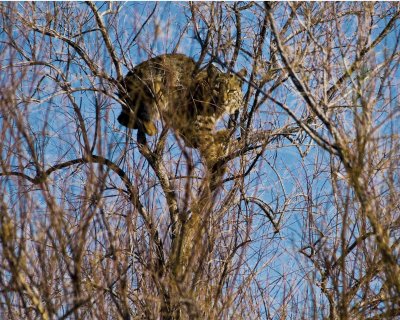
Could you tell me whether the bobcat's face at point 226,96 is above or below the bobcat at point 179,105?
above

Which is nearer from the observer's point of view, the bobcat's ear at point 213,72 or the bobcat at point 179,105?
the bobcat at point 179,105

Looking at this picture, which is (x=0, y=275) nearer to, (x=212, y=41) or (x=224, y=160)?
(x=224, y=160)

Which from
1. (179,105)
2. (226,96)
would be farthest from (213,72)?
(179,105)

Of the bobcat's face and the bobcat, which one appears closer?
the bobcat

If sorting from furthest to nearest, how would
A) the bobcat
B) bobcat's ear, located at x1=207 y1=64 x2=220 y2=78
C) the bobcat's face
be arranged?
the bobcat's face < bobcat's ear, located at x1=207 y1=64 x2=220 y2=78 < the bobcat

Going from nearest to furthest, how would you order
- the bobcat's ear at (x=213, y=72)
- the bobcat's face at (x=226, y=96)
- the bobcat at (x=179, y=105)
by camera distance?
the bobcat at (x=179, y=105), the bobcat's ear at (x=213, y=72), the bobcat's face at (x=226, y=96)

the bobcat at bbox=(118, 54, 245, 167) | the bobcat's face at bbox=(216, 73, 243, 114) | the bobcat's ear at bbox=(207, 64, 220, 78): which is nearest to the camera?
the bobcat at bbox=(118, 54, 245, 167)

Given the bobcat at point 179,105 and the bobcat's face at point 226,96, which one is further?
the bobcat's face at point 226,96

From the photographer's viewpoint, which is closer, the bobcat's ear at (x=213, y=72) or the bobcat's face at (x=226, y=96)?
the bobcat's ear at (x=213, y=72)

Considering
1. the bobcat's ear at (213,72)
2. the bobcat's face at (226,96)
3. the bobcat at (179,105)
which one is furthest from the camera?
the bobcat's face at (226,96)

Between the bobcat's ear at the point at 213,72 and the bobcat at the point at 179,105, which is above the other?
the bobcat's ear at the point at 213,72

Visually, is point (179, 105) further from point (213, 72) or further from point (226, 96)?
point (226, 96)

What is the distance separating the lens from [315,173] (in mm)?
5719

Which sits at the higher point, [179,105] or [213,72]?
[213,72]
